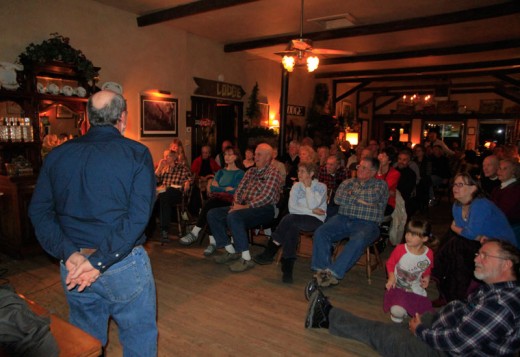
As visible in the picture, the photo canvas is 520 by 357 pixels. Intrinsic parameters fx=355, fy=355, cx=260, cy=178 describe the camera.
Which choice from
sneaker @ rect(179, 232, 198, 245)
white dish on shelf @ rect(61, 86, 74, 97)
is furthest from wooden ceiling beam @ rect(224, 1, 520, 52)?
sneaker @ rect(179, 232, 198, 245)

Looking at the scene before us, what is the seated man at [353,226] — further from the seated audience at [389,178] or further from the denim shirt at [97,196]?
the denim shirt at [97,196]

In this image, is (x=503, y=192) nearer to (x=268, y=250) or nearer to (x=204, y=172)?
(x=268, y=250)

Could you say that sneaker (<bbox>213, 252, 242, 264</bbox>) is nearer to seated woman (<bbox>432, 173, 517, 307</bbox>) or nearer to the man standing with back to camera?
seated woman (<bbox>432, 173, 517, 307</bbox>)

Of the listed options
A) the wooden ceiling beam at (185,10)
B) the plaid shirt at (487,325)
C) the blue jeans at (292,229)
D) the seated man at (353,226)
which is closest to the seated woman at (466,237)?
the seated man at (353,226)

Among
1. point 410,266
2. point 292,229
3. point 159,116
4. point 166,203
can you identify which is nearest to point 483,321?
point 410,266

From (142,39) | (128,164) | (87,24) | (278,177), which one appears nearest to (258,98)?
(142,39)

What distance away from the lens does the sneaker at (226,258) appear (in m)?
4.00

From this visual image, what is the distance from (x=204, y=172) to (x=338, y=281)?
Answer: 3289 millimetres

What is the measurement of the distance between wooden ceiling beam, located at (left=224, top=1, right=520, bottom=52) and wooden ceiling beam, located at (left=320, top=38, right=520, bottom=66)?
2.42 m

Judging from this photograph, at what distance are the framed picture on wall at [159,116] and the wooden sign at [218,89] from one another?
689mm

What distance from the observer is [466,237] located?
2.80m

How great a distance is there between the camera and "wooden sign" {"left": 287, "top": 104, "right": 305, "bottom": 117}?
1025 centimetres

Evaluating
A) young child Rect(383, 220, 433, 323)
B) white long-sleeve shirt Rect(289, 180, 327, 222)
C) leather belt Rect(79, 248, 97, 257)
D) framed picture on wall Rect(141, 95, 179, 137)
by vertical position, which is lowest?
young child Rect(383, 220, 433, 323)

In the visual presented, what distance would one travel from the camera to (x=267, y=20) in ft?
20.6
